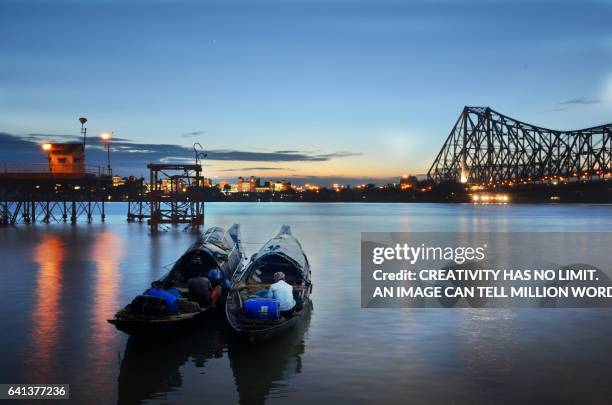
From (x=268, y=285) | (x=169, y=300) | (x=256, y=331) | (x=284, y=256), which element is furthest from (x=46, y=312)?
(x=256, y=331)

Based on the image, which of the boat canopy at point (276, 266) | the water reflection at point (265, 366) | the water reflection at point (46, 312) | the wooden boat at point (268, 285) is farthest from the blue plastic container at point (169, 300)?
the boat canopy at point (276, 266)

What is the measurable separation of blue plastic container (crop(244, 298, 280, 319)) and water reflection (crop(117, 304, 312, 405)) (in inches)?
35.0

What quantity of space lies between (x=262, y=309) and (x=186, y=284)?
6.94 m

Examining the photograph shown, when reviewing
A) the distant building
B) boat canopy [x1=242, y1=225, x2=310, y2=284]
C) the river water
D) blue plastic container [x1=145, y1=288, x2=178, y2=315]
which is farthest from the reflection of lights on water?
the distant building

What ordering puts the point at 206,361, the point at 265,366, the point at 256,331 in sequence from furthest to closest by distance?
the point at 256,331 < the point at 206,361 < the point at 265,366

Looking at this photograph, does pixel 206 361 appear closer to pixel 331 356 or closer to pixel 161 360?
pixel 161 360

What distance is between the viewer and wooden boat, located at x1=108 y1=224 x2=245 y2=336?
57.9 ft

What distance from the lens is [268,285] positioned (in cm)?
2277

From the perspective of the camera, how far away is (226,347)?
60.2ft

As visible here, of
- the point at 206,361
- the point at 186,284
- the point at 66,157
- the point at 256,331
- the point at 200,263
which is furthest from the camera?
the point at 66,157

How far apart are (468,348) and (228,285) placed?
9.57m

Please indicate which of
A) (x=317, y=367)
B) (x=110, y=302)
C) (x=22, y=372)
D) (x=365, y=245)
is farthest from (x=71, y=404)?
(x=365, y=245)

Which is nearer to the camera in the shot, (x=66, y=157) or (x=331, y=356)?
→ (x=331, y=356)

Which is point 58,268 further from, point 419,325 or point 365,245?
point 365,245
